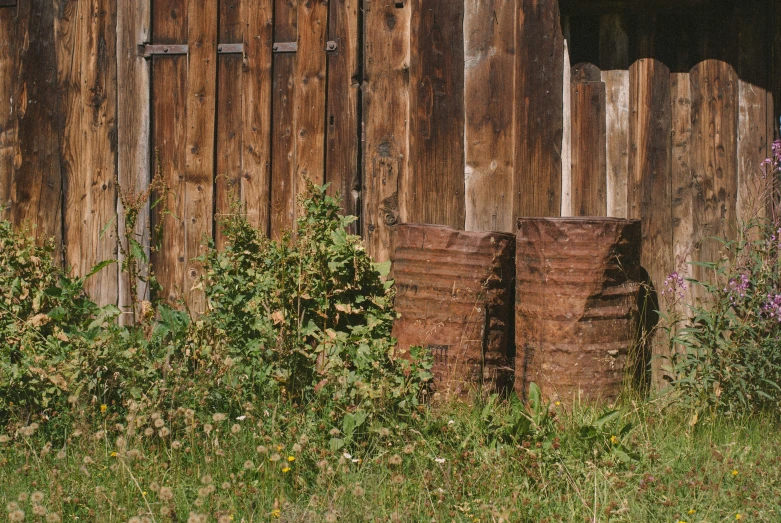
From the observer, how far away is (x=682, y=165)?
4.68 m

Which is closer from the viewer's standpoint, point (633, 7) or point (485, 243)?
point (485, 243)

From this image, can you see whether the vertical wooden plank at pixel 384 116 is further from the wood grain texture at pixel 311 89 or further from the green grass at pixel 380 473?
the green grass at pixel 380 473

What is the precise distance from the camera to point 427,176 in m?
4.84

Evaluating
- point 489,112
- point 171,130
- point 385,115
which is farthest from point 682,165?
point 171,130

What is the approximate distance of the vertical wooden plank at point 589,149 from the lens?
469 centimetres

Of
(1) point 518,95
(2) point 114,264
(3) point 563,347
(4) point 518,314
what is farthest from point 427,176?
(2) point 114,264

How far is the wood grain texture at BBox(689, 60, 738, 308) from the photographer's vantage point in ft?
15.2

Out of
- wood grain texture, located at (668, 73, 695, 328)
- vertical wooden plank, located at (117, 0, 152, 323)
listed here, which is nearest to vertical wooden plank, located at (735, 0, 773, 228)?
wood grain texture, located at (668, 73, 695, 328)

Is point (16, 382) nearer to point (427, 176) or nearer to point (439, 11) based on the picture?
point (427, 176)

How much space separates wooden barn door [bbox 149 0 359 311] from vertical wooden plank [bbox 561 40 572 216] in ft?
3.89

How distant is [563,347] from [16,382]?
2553mm

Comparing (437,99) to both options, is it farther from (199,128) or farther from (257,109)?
(199,128)

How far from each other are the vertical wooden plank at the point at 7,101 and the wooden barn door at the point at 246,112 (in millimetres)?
924

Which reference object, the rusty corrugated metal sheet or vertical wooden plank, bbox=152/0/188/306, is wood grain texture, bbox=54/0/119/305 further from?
the rusty corrugated metal sheet
